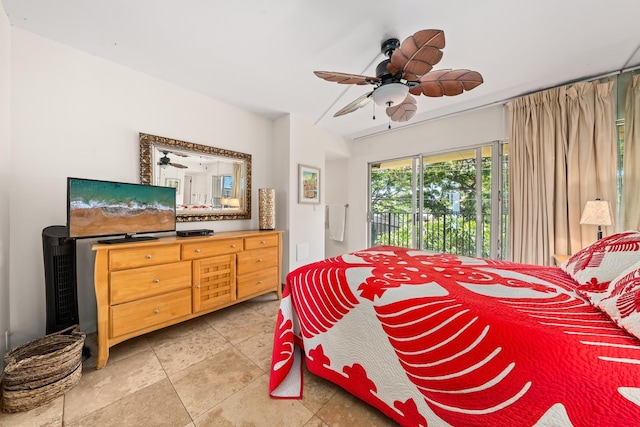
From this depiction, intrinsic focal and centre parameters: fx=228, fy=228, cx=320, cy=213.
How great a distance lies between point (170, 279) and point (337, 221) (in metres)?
3.05

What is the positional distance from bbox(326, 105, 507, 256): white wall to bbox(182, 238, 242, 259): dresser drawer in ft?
8.09

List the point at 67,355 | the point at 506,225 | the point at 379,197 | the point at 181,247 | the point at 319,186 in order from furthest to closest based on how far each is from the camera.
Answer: the point at 379,197
the point at 319,186
the point at 506,225
the point at 181,247
the point at 67,355

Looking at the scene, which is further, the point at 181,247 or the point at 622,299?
the point at 181,247

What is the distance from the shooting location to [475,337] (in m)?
0.89

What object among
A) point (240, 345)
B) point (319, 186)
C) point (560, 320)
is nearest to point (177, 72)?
point (319, 186)

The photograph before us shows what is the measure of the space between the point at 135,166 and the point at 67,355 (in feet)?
5.02

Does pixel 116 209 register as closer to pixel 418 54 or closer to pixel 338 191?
pixel 418 54

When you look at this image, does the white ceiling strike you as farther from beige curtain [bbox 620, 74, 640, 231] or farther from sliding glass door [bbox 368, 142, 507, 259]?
sliding glass door [bbox 368, 142, 507, 259]

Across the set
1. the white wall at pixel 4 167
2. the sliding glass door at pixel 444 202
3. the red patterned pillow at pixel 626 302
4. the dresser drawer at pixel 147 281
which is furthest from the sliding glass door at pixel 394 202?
the white wall at pixel 4 167

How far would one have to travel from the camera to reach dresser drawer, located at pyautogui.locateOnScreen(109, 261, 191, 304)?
1625 millimetres

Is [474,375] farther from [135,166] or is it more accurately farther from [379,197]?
[379,197]

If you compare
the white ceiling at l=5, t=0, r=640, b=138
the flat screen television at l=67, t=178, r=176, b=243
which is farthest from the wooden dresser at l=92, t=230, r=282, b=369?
the white ceiling at l=5, t=0, r=640, b=138

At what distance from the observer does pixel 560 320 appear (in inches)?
33.8

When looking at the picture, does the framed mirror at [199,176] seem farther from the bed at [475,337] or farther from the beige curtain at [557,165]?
the beige curtain at [557,165]
